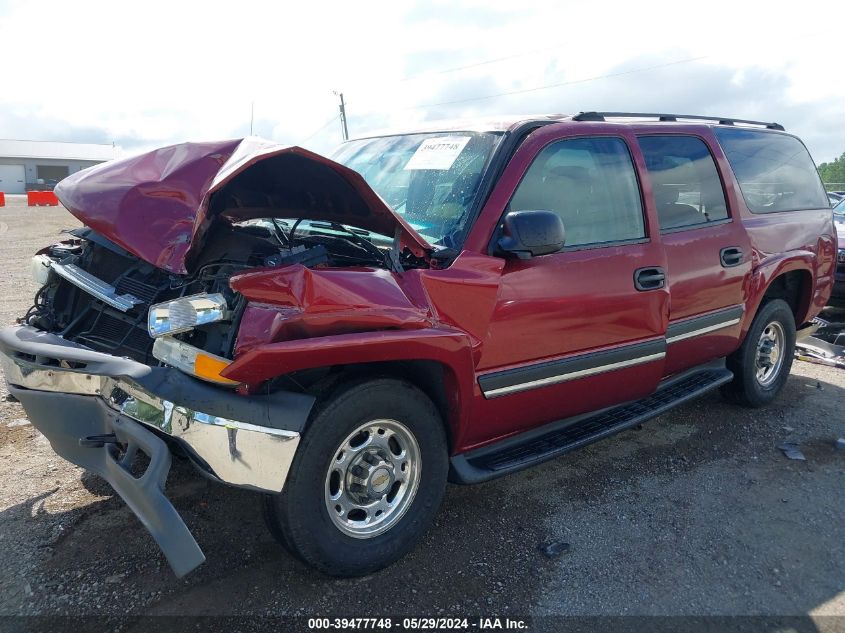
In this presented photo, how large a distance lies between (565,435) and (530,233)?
1204 millimetres

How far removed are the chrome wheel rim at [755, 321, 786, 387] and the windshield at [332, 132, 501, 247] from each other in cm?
305

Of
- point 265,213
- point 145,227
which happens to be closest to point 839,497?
point 265,213

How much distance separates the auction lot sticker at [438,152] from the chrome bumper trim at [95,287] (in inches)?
62.3

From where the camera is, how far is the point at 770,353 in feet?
16.7

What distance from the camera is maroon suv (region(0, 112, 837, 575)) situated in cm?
237

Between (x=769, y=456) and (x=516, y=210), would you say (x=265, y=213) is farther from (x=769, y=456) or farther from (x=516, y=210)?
(x=769, y=456)

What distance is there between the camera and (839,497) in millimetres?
3691

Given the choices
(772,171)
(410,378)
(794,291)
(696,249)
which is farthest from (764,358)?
(410,378)

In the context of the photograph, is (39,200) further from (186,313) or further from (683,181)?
(186,313)

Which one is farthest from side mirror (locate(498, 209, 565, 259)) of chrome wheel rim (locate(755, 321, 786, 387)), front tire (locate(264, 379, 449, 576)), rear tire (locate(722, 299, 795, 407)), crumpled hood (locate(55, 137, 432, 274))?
chrome wheel rim (locate(755, 321, 786, 387))

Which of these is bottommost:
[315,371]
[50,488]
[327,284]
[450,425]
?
[50,488]

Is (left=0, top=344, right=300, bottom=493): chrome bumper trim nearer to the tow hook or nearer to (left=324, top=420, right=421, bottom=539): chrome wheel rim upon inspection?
the tow hook

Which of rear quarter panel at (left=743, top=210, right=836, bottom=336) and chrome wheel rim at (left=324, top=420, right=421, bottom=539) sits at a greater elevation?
rear quarter panel at (left=743, top=210, right=836, bottom=336)

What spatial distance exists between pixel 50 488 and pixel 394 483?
1919mm
